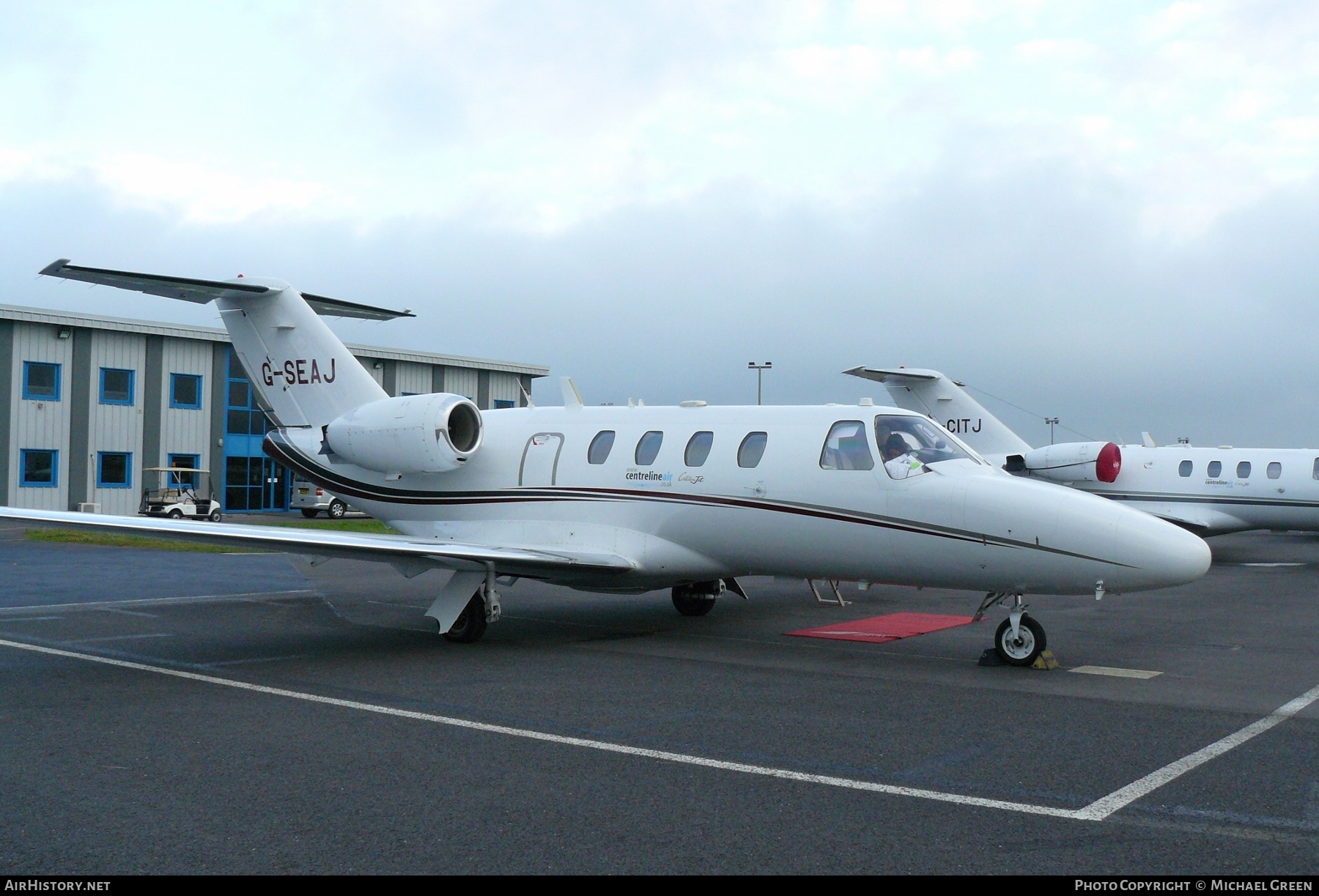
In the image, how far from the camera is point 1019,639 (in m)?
9.69

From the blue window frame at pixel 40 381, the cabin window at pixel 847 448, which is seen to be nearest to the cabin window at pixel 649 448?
the cabin window at pixel 847 448

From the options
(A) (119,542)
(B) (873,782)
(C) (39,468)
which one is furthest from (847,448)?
(C) (39,468)

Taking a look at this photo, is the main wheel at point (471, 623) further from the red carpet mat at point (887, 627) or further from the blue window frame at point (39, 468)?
the blue window frame at point (39, 468)

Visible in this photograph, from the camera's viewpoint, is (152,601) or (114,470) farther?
(114,470)

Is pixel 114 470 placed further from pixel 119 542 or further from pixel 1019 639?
pixel 1019 639

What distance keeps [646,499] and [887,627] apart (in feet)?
11.3

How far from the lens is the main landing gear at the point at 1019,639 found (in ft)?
31.6

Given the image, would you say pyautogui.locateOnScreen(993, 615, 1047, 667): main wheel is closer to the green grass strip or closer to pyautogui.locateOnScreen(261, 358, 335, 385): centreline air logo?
pyautogui.locateOnScreen(261, 358, 335, 385): centreline air logo

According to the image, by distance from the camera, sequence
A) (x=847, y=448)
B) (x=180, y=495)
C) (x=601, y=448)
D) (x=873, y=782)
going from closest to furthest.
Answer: (x=873, y=782) → (x=847, y=448) → (x=601, y=448) → (x=180, y=495)

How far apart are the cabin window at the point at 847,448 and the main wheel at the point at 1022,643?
1.99 meters

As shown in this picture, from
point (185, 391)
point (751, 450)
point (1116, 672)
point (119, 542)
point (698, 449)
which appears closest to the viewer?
point (1116, 672)

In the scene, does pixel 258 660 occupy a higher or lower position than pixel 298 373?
lower

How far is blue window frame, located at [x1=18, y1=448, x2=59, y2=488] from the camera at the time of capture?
38344mm
